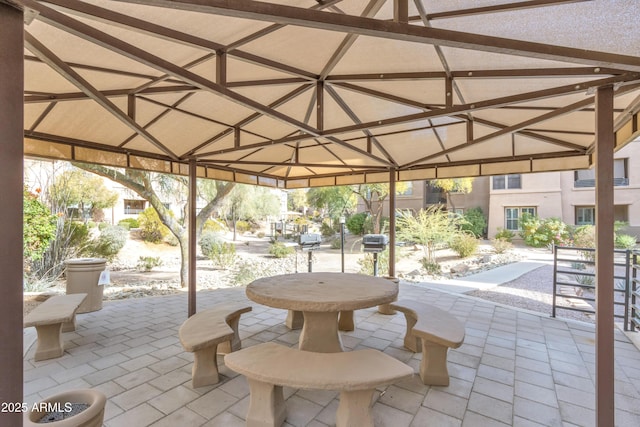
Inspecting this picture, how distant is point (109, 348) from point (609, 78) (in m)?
4.95

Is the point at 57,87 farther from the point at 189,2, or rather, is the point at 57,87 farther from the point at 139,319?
the point at 139,319

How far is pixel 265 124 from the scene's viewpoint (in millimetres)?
4199

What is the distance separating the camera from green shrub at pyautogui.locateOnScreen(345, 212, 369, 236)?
18.6 m

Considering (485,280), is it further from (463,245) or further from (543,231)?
(543,231)

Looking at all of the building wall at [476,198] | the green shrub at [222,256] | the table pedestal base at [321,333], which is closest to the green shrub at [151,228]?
the green shrub at [222,256]

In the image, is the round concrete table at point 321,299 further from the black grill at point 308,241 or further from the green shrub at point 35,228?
the green shrub at point 35,228

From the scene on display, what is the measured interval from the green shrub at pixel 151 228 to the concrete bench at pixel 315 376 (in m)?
13.2

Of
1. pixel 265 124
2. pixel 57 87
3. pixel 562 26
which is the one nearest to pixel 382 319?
pixel 265 124

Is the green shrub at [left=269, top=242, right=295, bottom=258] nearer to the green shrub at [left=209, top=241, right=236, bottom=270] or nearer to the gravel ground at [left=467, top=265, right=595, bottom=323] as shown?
the green shrub at [left=209, top=241, right=236, bottom=270]

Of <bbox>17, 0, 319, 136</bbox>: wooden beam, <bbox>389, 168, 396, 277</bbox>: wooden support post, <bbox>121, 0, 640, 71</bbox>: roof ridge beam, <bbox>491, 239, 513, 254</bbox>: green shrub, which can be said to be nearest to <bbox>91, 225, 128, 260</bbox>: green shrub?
<bbox>389, 168, 396, 277</bbox>: wooden support post

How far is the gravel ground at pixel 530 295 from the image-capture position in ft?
16.0

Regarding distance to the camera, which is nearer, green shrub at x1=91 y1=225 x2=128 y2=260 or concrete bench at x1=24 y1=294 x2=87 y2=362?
concrete bench at x1=24 y1=294 x2=87 y2=362

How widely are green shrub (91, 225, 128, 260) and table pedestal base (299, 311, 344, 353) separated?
7.59 meters

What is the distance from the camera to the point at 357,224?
18734mm
